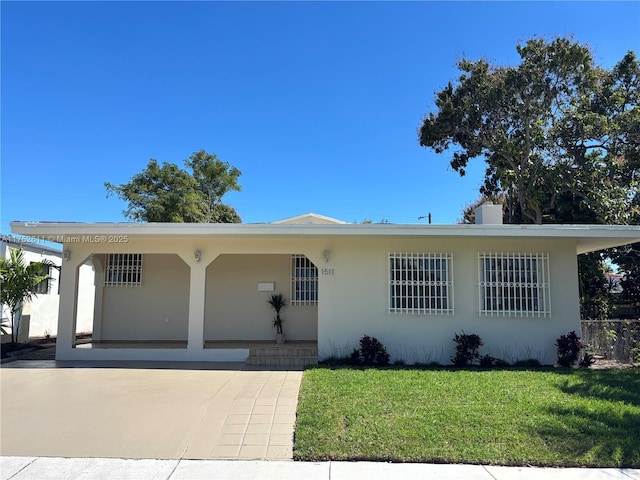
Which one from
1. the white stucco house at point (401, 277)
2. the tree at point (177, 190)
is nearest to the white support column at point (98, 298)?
the white stucco house at point (401, 277)

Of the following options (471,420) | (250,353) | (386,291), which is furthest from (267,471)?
(386,291)

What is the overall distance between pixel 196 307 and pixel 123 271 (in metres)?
3.80

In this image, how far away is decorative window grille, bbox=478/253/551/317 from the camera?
929cm

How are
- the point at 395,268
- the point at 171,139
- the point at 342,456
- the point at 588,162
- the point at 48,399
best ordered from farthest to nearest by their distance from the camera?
the point at 171,139 → the point at 588,162 → the point at 395,268 → the point at 48,399 → the point at 342,456

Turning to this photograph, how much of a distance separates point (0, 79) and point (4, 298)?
5364mm

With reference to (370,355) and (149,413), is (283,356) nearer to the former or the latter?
(370,355)

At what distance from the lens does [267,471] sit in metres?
3.93

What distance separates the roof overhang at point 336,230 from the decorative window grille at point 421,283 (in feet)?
2.47

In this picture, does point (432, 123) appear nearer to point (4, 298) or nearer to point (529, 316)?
point (529, 316)

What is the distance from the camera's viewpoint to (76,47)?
10.2 metres

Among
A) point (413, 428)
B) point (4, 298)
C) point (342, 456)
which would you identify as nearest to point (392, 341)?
point (413, 428)

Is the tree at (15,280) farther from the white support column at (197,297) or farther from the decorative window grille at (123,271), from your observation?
the white support column at (197,297)

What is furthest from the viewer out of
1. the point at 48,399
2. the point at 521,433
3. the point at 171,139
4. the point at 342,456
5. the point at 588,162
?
the point at 171,139

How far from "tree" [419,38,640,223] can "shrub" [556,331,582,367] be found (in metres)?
7.52
